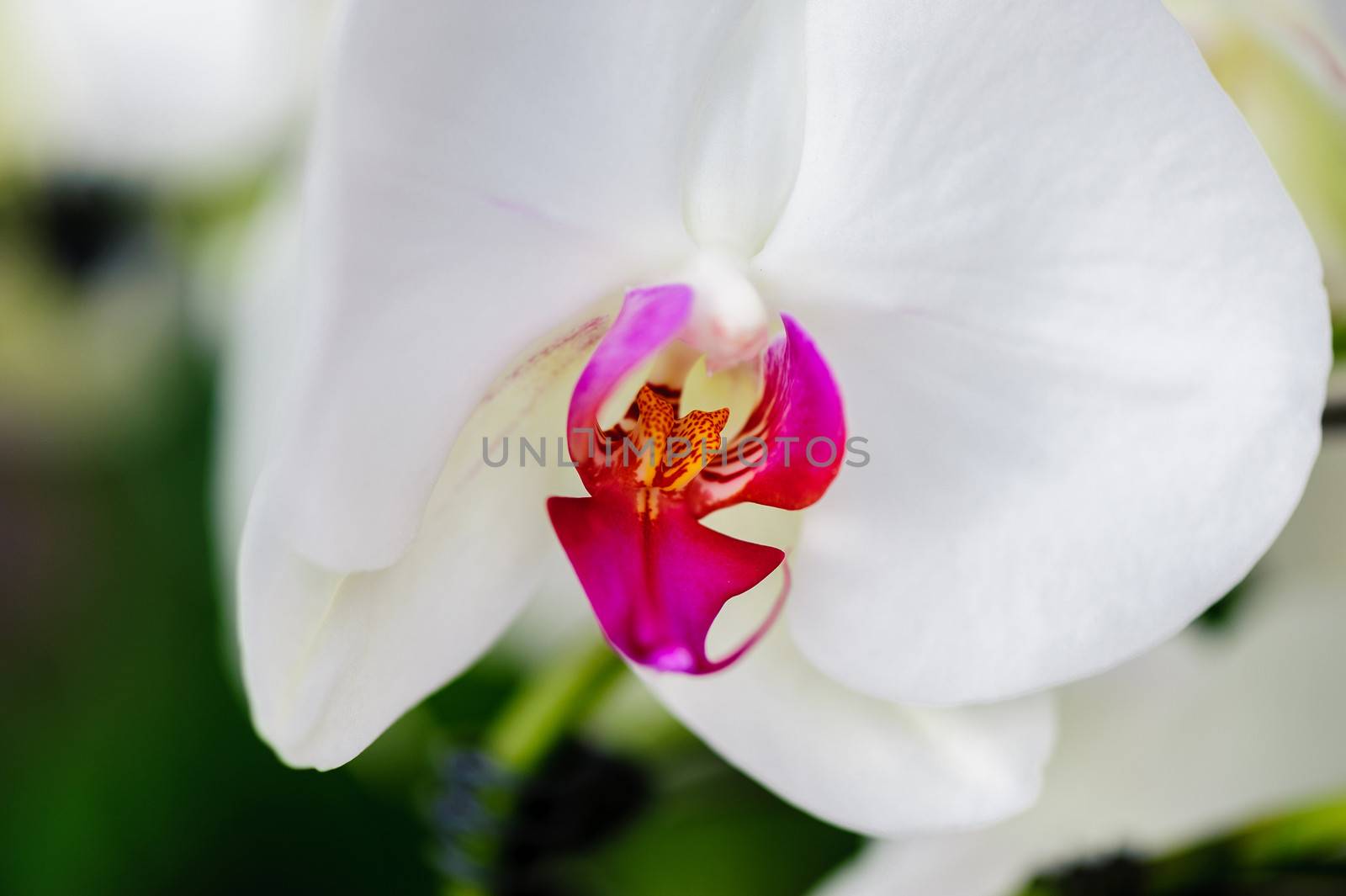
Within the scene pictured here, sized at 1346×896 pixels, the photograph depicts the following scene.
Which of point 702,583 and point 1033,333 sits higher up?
point 1033,333

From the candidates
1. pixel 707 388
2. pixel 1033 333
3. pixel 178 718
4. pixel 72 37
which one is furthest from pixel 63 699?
pixel 1033 333

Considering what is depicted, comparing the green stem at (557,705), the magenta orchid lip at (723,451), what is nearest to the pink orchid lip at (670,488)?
the magenta orchid lip at (723,451)

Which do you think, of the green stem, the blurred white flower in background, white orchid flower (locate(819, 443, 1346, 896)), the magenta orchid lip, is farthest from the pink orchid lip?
the blurred white flower in background

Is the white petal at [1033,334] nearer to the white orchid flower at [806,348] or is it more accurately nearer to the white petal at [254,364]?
the white orchid flower at [806,348]

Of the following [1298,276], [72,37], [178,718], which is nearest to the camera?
[1298,276]

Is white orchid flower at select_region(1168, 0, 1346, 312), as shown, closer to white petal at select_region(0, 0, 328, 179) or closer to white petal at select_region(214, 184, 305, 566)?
white petal at select_region(214, 184, 305, 566)

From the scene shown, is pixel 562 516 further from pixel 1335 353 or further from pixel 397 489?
pixel 1335 353

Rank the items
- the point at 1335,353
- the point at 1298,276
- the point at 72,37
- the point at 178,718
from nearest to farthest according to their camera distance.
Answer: the point at 1298,276, the point at 1335,353, the point at 178,718, the point at 72,37
